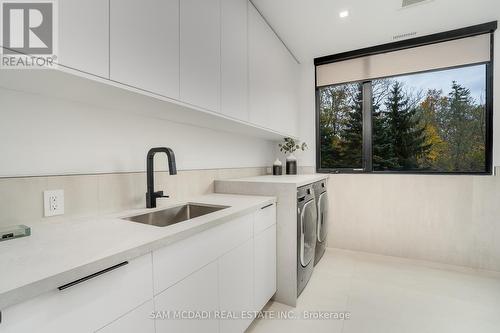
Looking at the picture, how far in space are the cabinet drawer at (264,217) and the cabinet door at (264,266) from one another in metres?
0.04

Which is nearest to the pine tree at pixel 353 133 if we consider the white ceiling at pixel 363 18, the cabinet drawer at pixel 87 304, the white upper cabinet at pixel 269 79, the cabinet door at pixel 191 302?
the white ceiling at pixel 363 18

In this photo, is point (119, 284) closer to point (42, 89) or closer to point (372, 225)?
point (42, 89)

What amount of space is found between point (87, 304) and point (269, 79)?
222cm

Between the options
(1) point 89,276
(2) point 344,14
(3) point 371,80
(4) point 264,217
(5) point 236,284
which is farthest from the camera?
(3) point 371,80

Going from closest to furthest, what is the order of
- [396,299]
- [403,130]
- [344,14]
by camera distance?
[396,299], [344,14], [403,130]

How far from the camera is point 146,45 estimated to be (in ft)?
3.51

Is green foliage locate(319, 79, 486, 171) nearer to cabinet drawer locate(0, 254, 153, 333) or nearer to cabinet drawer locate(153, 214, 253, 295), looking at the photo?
cabinet drawer locate(153, 214, 253, 295)

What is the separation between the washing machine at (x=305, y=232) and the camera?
6.18 feet

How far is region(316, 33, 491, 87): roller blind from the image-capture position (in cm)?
244

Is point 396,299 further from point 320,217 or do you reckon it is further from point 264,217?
point 264,217

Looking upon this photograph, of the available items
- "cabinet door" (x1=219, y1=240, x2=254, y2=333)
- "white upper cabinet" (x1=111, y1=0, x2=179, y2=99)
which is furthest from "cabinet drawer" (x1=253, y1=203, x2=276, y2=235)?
"white upper cabinet" (x1=111, y1=0, x2=179, y2=99)

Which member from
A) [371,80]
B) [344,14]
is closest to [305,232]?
[344,14]

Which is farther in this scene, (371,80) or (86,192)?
(371,80)

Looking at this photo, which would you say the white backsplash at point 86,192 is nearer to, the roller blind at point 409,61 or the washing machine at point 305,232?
the washing machine at point 305,232
